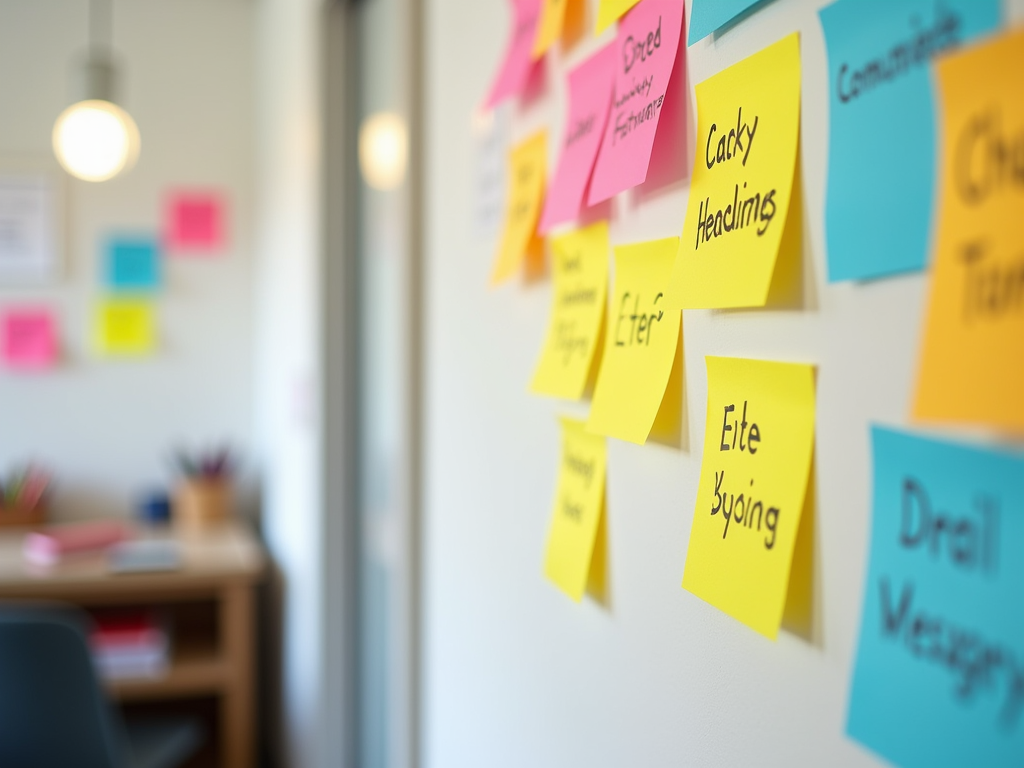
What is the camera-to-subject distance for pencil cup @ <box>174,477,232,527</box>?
262 cm

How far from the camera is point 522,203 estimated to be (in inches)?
31.2

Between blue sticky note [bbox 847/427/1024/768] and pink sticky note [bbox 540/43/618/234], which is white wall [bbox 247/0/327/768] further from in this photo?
blue sticky note [bbox 847/427/1024/768]

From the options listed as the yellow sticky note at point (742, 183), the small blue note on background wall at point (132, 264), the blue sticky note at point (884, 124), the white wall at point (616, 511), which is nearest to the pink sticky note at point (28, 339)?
the small blue note on background wall at point (132, 264)

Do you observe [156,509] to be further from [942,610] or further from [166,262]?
[942,610]

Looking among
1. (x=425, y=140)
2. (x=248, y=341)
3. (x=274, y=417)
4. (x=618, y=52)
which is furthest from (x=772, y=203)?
(x=248, y=341)

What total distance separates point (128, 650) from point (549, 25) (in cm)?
200

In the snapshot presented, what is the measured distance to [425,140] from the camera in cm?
111

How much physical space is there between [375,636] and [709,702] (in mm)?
1411

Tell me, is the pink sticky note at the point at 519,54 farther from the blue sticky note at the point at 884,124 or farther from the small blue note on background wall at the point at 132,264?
the small blue note on background wall at the point at 132,264

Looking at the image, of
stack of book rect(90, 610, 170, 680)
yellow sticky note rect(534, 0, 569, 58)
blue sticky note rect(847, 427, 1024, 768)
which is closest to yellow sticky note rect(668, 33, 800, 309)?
blue sticky note rect(847, 427, 1024, 768)

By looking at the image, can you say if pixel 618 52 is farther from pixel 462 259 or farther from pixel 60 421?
pixel 60 421

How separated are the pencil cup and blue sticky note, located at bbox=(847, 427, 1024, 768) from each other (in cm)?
248

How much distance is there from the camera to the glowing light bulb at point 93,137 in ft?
7.32

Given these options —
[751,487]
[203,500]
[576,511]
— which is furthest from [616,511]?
[203,500]
